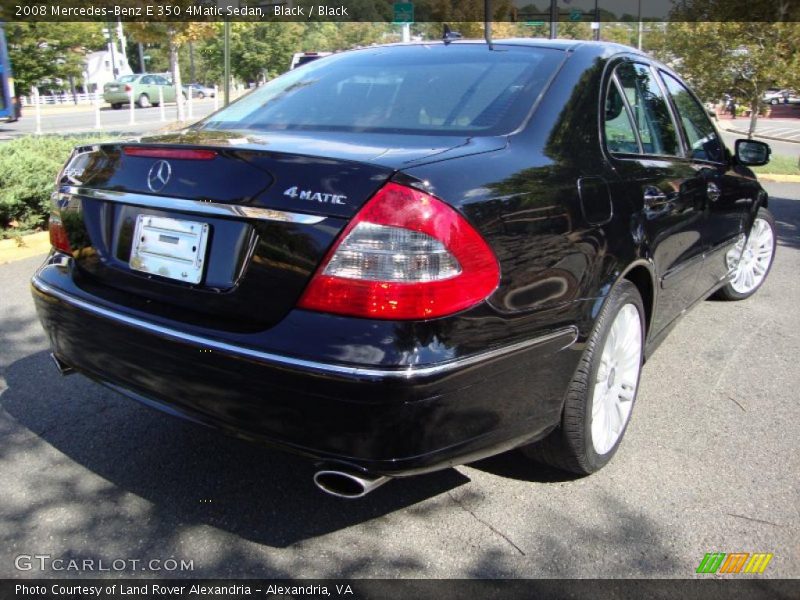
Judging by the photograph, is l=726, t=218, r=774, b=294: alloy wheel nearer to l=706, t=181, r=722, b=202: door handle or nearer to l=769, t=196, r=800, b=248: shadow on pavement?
l=706, t=181, r=722, b=202: door handle

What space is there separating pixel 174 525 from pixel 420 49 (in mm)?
2220

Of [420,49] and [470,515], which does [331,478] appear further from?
[420,49]

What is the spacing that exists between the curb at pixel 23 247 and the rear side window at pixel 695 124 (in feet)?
15.7

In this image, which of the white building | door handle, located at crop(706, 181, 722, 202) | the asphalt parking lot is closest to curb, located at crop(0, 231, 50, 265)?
the asphalt parking lot

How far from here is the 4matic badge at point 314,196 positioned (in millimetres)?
1901

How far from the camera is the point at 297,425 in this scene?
6.39ft

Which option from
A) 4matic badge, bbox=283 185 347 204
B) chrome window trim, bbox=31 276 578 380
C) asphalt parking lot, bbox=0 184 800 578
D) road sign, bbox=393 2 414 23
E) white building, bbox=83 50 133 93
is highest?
white building, bbox=83 50 133 93

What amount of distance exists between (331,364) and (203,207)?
64cm

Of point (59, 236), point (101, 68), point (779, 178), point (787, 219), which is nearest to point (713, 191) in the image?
point (59, 236)

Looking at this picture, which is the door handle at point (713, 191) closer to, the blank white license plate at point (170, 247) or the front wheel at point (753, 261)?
the front wheel at point (753, 261)

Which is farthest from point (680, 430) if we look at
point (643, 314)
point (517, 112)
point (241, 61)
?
point (241, 61)

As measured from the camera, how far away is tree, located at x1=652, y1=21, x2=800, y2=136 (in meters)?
14.3

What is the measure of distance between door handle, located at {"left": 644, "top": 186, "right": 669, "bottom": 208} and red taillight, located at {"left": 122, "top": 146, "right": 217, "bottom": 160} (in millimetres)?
1707

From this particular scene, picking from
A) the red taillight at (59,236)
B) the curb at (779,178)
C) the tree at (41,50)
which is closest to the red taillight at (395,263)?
the red taillight at (59,236)
